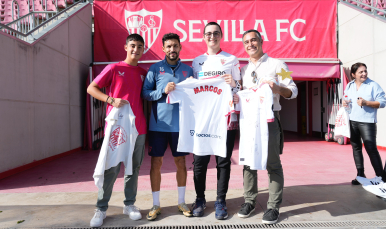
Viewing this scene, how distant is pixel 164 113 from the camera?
8.93 ft

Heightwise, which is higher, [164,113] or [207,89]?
[207,89]

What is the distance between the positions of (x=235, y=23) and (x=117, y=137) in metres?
6.90

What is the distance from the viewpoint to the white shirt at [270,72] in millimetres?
2603

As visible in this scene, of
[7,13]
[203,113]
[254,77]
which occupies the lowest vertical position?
[203,113]

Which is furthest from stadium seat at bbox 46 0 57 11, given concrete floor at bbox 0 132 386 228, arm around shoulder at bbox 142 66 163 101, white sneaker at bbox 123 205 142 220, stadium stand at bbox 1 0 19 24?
white sneaker at bbox 123 205 142 220

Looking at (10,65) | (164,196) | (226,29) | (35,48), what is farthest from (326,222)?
(226,29)

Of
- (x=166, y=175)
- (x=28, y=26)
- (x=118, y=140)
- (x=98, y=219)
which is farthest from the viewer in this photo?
(x=28, y=26)

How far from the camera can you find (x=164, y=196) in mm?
3307

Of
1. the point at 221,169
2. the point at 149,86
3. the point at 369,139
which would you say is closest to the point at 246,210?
the point at 221,169

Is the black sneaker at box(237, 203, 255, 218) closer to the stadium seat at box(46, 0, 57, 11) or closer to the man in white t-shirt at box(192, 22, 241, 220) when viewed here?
the man in white t-shirt at box(192, 22, 241, 220)

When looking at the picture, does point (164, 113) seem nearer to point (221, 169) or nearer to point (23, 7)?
point (221, 169)

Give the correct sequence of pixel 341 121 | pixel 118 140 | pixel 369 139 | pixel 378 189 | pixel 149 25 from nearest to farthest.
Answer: pixel 118 140 < pixel 378 189 < pixel 369 139 < pixel 341 121 < pixel 149 25

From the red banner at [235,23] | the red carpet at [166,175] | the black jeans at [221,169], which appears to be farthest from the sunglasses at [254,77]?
the red banner at [235,23]

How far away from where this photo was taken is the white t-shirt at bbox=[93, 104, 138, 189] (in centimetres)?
252
